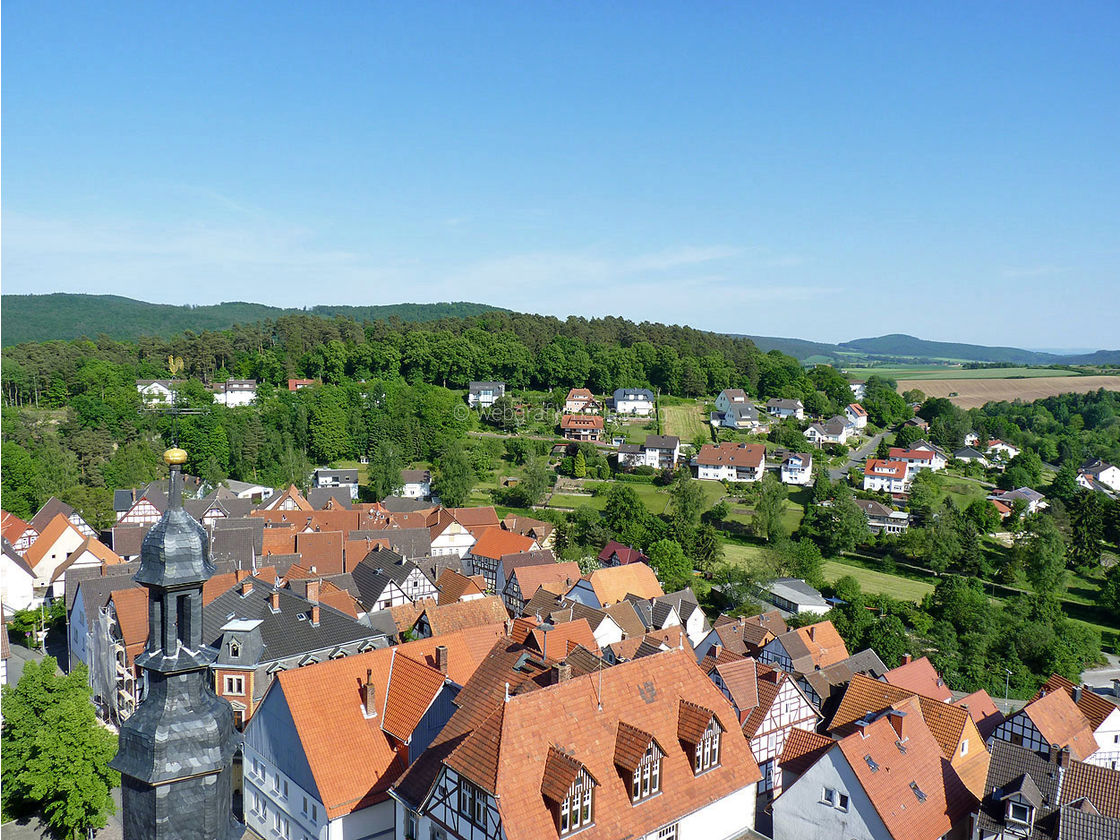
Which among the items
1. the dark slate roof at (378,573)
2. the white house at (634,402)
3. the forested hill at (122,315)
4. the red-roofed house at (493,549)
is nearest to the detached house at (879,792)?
the dark slate roof at (378,573)

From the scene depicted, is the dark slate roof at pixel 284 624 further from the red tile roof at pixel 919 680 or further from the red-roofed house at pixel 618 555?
the red-roofed house at pixel 618 555

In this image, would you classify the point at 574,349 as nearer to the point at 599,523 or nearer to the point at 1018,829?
the point at 599,523

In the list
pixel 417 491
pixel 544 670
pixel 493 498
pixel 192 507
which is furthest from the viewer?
pixel 417 491

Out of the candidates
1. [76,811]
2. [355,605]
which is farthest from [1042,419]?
[76,811]

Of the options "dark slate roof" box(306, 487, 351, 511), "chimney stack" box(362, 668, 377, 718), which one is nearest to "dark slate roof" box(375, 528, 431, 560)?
"dark slate roof" box(306, 487, 351, 511)

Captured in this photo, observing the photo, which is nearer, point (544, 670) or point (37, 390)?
point (544, 670)

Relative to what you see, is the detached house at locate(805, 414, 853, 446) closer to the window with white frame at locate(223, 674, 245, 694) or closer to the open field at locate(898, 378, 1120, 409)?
the open field at locate(898, 378, 1120, 409)
